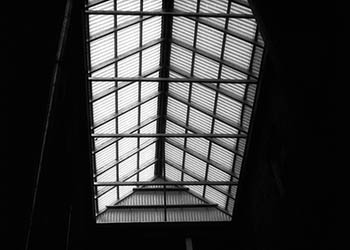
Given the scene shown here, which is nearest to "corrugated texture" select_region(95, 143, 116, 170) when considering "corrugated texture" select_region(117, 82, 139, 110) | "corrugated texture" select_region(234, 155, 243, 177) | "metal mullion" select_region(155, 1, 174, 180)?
"corrugated texture" select_region(117, 82, 139, 110)

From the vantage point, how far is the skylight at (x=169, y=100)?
24.3 metres

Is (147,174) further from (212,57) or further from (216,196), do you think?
(212,57)

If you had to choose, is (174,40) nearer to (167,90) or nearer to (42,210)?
(167,90)

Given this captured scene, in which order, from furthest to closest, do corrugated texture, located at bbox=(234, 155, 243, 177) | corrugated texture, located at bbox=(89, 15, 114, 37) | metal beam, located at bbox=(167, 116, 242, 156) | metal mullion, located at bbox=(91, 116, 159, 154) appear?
corrugated texture, located at bbox=(234, 155, 243, 177), metal beam, located at bbox=(167, 116, 242, 156), metal mullion, located at bbox=(91, 116, 159, 154), corrugated texture, located at bbox=(89, 15, 114, 37)

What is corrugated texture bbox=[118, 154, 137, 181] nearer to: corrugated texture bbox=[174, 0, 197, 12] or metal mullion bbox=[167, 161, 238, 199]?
metal mullion bbox=[167, 161, 238, 199]

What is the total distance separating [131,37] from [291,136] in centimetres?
1468

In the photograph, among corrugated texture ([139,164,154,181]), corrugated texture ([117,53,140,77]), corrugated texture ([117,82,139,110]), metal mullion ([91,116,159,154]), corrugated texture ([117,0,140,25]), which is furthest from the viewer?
corrugated texture ([139,164,154,181])

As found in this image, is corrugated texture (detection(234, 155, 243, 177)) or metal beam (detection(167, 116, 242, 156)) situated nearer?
metal beam (detection(167, 116, 242, 156))

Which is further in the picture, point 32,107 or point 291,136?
point 32,107

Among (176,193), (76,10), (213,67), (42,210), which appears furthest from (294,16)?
(176,193)

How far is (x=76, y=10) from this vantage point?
850 inches

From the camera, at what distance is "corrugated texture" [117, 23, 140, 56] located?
24922mm

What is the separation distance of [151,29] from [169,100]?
649 centimetres

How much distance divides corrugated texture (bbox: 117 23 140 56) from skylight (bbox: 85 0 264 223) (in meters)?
0.07
